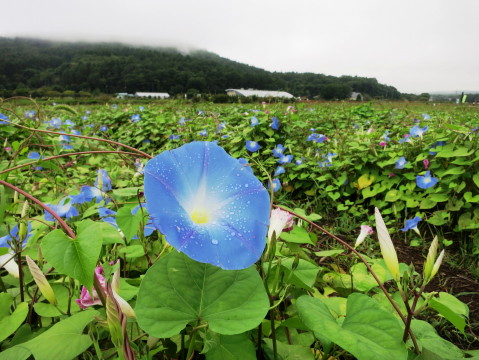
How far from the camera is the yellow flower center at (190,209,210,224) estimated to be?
0.52m

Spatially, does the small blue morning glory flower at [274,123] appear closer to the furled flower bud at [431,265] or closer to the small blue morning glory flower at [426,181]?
the small blue morning glory flower at [426,181]

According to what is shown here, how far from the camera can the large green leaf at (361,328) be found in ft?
1.63

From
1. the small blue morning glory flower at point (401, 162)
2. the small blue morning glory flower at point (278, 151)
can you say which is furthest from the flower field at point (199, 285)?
the small blue morning glory flower at point (278, 151)

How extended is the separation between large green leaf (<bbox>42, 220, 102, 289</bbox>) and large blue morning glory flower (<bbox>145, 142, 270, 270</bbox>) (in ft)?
0.37

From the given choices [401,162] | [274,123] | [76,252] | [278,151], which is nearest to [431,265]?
[76,252]

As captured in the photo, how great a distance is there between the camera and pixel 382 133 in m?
3.53

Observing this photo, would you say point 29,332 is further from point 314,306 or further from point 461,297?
point 461,297

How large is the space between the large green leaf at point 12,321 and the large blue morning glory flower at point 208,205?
1.37 ft

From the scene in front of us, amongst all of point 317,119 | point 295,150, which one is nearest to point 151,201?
point 295,150

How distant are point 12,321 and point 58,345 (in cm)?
16

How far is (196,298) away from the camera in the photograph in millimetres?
533

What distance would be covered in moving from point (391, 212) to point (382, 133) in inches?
46.2

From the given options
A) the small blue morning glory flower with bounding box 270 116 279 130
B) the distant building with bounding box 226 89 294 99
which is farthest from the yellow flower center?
the distant building with bounding box 226 89 294 99

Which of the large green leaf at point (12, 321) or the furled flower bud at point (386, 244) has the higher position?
the furled flower bud at point (386, 244)
